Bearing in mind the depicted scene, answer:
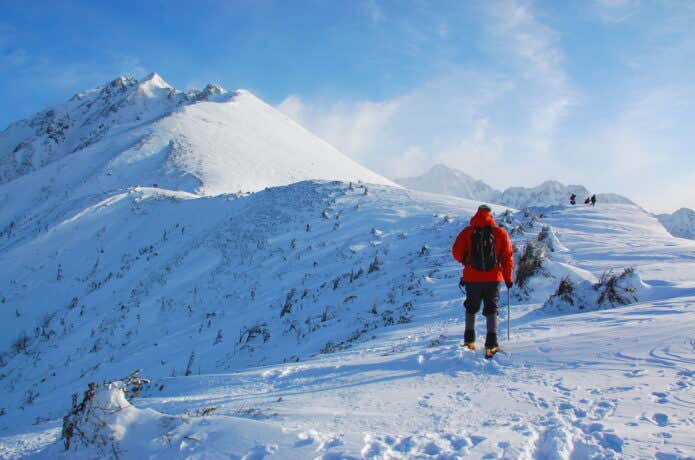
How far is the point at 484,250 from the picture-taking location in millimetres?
5539

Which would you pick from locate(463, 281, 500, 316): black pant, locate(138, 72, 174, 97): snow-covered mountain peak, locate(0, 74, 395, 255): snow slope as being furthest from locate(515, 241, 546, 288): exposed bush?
locate(138, 72, 174, 97): snow-covered mountain peak

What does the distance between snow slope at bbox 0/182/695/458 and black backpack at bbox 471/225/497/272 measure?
46.3 inches

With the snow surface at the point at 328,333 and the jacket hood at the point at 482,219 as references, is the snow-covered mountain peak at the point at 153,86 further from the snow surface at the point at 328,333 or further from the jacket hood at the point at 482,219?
the jacket hood at the point at 482,219

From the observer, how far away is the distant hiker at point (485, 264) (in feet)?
18.2

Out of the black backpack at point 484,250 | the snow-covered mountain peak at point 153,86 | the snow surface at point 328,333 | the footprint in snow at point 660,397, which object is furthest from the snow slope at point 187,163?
the snow-covered mountain peak at point 153,86

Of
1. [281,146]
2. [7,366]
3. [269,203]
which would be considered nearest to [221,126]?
[281,146]

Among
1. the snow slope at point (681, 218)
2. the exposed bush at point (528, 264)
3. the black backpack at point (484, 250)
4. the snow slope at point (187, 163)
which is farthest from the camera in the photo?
the snow slope at point (681, 218)

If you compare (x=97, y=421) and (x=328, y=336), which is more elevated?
(x=97, y=421)

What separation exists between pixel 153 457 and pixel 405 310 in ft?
22.6

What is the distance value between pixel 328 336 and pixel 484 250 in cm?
497

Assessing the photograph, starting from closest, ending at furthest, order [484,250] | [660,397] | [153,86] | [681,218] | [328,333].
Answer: [660,397] → [484,250] → [328,333] → [153,86] → [681,218]

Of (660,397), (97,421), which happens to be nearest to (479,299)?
(660,397)

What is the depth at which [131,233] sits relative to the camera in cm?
2252

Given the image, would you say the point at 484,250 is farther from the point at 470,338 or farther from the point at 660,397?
the point at 660,397
